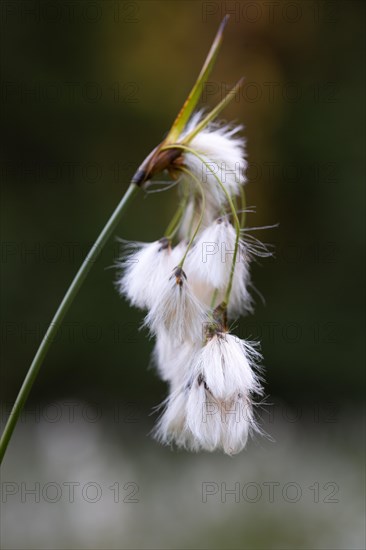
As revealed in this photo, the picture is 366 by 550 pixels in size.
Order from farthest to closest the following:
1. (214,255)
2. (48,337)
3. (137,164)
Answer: (137,164)
(214,255)
(48,337)

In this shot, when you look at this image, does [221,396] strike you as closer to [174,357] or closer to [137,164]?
[174,357]

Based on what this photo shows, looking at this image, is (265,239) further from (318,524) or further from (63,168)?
(318,524)

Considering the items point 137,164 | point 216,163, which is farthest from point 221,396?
point 137,164

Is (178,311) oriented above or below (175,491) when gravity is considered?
above

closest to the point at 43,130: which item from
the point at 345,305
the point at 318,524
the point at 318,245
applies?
the point at 318,245

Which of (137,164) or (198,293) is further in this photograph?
(137,164)

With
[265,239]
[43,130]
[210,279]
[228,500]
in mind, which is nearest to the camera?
[210,279]

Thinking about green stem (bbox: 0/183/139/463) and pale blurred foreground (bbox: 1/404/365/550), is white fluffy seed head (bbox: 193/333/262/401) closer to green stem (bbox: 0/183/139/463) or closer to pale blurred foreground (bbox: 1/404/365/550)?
green stem (bbox: 0/183/139/463)

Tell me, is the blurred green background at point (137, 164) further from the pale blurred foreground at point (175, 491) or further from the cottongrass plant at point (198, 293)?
the cottongrass plant at point (198, 293)
